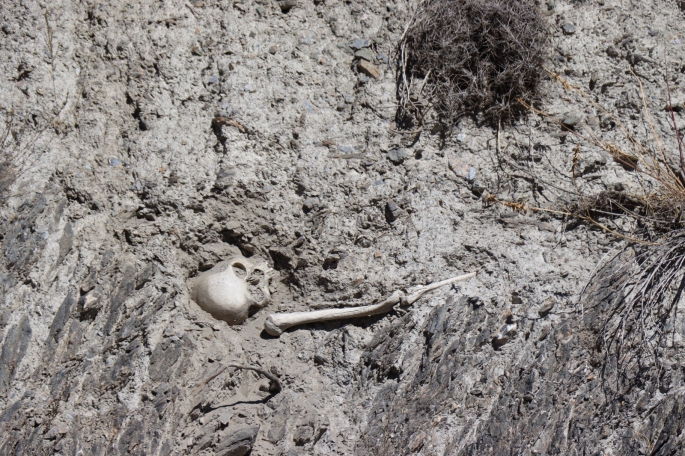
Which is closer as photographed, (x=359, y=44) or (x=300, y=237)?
(x=300, y=237)

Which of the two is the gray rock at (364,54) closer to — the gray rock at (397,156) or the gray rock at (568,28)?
the gray rock at (397,156)

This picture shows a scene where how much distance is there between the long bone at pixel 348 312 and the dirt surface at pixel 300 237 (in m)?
0.04

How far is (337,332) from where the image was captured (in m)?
3.17

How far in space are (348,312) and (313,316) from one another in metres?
0.18

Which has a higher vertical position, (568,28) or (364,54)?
(568,28)

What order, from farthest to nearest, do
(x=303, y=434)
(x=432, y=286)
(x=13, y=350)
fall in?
(x=432, y=286), (x=303, y=434), (x=13, y=350)

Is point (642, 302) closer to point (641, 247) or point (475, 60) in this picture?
point (641, 247)

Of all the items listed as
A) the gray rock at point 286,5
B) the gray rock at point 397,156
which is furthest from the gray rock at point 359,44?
the gray rock at point 397,156

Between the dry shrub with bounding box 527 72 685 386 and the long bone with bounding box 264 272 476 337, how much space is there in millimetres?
698

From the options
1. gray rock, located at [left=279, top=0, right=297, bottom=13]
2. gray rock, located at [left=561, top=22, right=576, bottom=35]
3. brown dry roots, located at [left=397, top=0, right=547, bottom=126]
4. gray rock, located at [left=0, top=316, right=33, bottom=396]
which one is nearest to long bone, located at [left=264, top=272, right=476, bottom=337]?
brown dry roots, located at [left=397, top=0, right=547, bottom=126]

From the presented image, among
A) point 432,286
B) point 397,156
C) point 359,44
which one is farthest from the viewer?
point 359,44

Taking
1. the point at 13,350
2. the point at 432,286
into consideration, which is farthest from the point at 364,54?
the point at 13,350

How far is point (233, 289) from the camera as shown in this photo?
3170 millimetres

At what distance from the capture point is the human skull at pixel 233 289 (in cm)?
315
